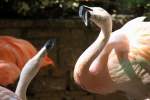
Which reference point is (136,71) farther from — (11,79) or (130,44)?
(11,79)

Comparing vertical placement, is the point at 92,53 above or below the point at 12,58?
above

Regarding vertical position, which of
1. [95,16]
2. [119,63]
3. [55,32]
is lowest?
[55,32]

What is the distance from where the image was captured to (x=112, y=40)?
12.9 ft

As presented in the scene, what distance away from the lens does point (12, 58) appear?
4.63m

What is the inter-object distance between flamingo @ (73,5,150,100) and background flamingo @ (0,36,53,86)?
637 mm

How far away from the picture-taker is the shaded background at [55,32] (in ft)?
18.5

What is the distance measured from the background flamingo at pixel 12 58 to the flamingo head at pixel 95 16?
86 cm

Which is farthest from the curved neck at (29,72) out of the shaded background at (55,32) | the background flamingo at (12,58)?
the shaded background at (55,32)

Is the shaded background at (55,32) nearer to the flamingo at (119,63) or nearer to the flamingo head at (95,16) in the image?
the flamingo at (119,63)

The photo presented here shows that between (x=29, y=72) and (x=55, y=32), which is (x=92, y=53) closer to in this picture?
(x=29, y=72)

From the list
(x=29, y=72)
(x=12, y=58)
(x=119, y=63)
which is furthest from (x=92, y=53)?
(x=12, y=58)

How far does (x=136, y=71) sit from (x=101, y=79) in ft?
0.81

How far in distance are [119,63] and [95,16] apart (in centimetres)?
40

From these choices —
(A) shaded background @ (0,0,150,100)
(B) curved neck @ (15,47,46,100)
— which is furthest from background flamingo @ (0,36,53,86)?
(B) curved neck @ (15,47,46,100)
